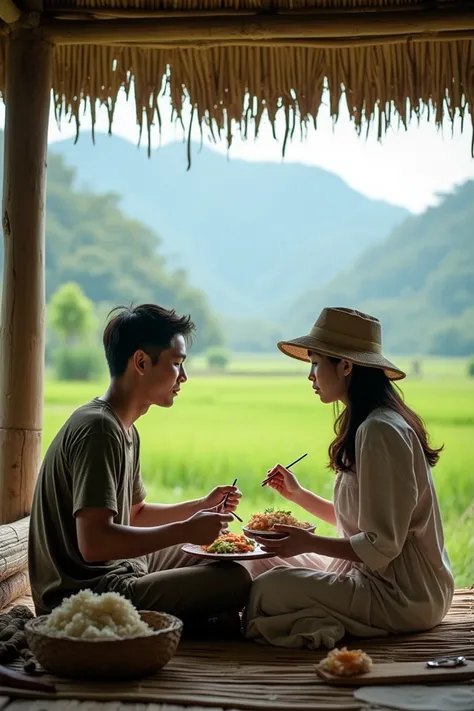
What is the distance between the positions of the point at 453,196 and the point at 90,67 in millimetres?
7267

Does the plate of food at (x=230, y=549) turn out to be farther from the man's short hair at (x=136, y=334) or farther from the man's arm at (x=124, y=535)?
the man's short hair at (x=136, y=334)

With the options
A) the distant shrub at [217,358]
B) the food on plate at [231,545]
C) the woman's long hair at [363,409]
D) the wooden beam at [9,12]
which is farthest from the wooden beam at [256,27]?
the distant shrub at [217,358]

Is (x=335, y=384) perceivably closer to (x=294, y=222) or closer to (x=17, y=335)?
(x=17, y=335)

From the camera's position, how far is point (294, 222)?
13.9 m

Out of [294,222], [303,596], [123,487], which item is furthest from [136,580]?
[294,222]

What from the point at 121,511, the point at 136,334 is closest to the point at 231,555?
the point at 121,511

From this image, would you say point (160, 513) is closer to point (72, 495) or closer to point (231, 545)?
point (231, 545)

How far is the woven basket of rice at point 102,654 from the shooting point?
254 centimetres

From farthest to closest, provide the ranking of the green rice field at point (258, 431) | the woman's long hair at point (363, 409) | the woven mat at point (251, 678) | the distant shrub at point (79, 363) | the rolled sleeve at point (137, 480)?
the distant shrub at point (79, 363)
the green rice field at point (258, 431)
the rolled sleeve at point (137, 480)
the woman's long hair at point (363, 409)
the woven mat at point (251, 678)

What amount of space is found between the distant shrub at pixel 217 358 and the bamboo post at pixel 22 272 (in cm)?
661

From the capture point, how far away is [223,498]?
3389 millimetres

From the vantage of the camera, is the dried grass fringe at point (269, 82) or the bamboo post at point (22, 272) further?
the dried grass fringe at point (269, 82)

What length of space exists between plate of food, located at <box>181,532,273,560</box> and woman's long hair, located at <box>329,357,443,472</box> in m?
0.43

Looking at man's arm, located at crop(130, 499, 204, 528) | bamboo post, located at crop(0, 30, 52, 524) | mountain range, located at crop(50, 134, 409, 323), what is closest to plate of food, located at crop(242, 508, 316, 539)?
man's arm, located at crop(130, 499, 204, 528)
